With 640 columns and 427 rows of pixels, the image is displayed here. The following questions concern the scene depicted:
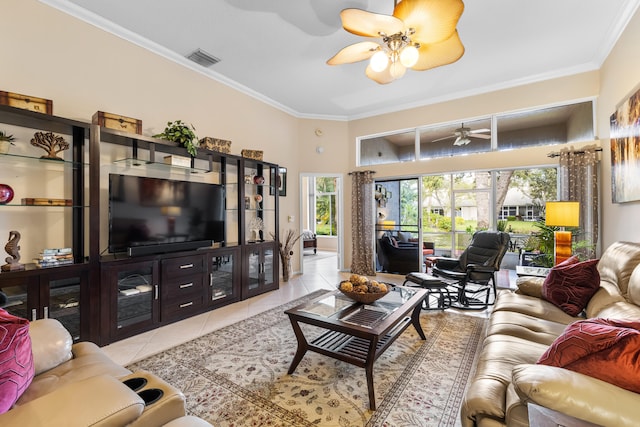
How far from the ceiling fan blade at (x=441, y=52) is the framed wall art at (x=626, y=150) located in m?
1.64

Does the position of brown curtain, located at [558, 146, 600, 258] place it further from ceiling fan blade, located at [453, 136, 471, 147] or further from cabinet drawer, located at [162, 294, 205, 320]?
cabinet drawer, located at [162, 294, 205, 320]

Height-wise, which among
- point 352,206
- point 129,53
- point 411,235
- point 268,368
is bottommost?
point 268,368

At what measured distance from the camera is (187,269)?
352cm

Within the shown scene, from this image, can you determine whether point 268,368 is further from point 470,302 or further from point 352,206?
point 352,206

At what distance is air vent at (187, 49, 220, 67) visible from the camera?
3771 mm

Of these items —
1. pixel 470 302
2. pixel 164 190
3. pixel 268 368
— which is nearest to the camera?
pixel 268 368

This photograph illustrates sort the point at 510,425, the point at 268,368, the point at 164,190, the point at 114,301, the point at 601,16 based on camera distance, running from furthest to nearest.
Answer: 1. the point at 164,190
2. the point at 601,16
3. the point at 114,301
4. the point at 268,368
5. the point at 510,425

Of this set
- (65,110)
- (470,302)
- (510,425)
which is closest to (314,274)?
(470,302)

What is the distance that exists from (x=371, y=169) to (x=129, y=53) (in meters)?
4.34

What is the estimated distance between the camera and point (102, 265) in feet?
9.16

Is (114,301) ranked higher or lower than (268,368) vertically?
higher

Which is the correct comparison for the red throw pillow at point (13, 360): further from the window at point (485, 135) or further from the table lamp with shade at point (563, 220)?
the window at point (485, 135)

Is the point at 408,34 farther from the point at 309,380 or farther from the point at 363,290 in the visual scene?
the point at 309,380

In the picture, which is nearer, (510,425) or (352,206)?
(510,425)
